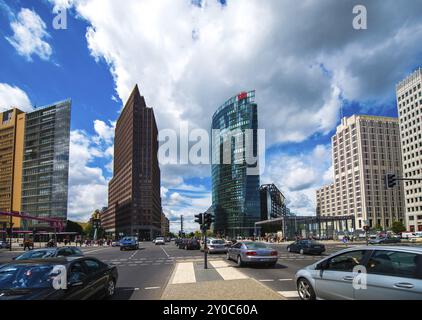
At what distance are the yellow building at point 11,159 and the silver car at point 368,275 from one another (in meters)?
149

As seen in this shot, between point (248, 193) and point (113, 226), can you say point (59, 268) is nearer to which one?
point (248, 193)

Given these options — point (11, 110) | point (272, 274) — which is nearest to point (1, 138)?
point (11, 110)

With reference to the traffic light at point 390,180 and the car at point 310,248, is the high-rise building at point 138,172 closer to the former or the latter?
the car at point 310,248

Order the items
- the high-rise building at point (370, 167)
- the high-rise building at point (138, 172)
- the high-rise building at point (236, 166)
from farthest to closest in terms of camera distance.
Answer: the high-rise building at point (370, 167), the high-rise building at point (138, 172), the high-rise building at point (236, 166)

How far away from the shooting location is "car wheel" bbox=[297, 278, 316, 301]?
7.80 metres

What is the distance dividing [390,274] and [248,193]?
146 metres

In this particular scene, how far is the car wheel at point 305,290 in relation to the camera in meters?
7.80

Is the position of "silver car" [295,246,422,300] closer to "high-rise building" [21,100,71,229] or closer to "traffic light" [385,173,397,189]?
"traffic light" [385,173,397,189]

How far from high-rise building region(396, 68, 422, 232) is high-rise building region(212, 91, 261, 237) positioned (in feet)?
176

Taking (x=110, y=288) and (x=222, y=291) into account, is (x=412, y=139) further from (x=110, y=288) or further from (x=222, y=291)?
(x=110, y=288)

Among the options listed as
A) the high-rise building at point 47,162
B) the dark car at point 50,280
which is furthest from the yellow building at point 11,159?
the dark car at point 50,280
